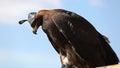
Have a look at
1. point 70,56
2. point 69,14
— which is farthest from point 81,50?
point 69,14

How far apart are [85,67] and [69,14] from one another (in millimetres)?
1261

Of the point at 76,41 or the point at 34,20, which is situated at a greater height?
the point at 34,20

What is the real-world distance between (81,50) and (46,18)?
1047mm

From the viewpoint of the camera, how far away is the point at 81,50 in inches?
311

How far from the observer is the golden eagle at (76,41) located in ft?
25.5

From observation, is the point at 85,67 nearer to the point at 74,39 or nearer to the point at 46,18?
the point at 74,39

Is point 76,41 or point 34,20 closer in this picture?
point 76,41

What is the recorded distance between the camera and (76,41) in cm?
795

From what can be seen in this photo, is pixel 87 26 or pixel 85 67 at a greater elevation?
pixel 87 26

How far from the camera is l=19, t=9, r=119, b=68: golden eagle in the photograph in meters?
7.79

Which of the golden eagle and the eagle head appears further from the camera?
the eagle head

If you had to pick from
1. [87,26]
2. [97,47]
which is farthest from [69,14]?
[97,47]

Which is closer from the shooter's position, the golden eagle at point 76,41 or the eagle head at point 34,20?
the golden eagle at point 76,41

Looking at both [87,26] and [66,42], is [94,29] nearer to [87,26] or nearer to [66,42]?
[87,26]
